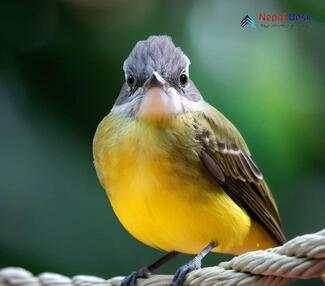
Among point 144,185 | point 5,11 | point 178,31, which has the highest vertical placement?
point 5,11

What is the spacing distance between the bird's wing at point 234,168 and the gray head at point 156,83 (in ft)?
0.26

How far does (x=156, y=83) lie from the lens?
1.82 metres

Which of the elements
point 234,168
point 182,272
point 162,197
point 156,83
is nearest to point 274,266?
point 182,272

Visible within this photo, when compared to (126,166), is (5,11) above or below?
above

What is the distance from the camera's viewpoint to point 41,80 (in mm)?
2627

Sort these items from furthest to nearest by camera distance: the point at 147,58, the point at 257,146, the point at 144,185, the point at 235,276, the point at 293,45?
the point at 293,45 → the point at 257,146 → the point at 147,58 → the point at 144,185 → the point at 235,276

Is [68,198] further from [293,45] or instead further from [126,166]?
[293,45]

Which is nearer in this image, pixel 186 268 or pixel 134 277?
pixel 186 268

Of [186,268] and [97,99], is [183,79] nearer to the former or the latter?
[186,268]

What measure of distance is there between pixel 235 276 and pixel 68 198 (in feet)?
4.39

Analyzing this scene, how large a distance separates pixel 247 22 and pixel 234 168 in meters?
0.71

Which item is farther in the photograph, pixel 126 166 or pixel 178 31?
pixel 178 31

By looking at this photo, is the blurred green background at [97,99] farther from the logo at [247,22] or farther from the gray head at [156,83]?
the gray head at [156,83]

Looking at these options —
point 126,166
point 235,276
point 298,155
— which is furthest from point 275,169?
point 235,276
